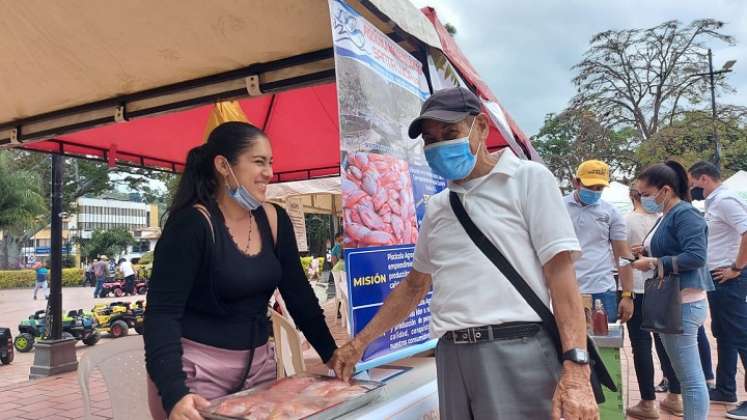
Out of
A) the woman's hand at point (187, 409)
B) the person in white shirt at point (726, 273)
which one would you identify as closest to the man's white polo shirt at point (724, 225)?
the person in white shirt at point (726, 273)

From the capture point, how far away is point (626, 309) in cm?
403

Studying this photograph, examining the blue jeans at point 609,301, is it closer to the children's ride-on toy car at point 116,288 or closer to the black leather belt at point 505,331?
the black leather belt at point 505,331

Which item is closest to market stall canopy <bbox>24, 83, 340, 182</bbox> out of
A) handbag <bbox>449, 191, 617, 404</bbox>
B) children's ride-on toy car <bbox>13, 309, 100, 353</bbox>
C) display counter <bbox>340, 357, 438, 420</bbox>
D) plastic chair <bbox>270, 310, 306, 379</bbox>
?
plastic chair <bbox>270, 310, 306, 379</bbox>

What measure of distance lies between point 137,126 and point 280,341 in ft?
8.10

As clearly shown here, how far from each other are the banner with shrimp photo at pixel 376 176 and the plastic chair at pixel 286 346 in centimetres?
100

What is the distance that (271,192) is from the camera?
635 cm

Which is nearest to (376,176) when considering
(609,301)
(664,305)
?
(664,305)

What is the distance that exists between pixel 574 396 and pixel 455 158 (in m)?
0.76

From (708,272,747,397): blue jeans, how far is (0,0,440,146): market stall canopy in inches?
126

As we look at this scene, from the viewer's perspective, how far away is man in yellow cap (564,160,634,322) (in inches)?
155

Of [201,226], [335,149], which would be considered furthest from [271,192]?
[201,226]

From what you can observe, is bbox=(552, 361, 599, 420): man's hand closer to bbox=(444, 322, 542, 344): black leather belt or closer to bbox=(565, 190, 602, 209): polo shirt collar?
bbox=(444, 322, 542, 344): black leather belt

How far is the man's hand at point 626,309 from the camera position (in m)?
4.02

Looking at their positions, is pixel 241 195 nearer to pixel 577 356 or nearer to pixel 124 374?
pixel 577 356
